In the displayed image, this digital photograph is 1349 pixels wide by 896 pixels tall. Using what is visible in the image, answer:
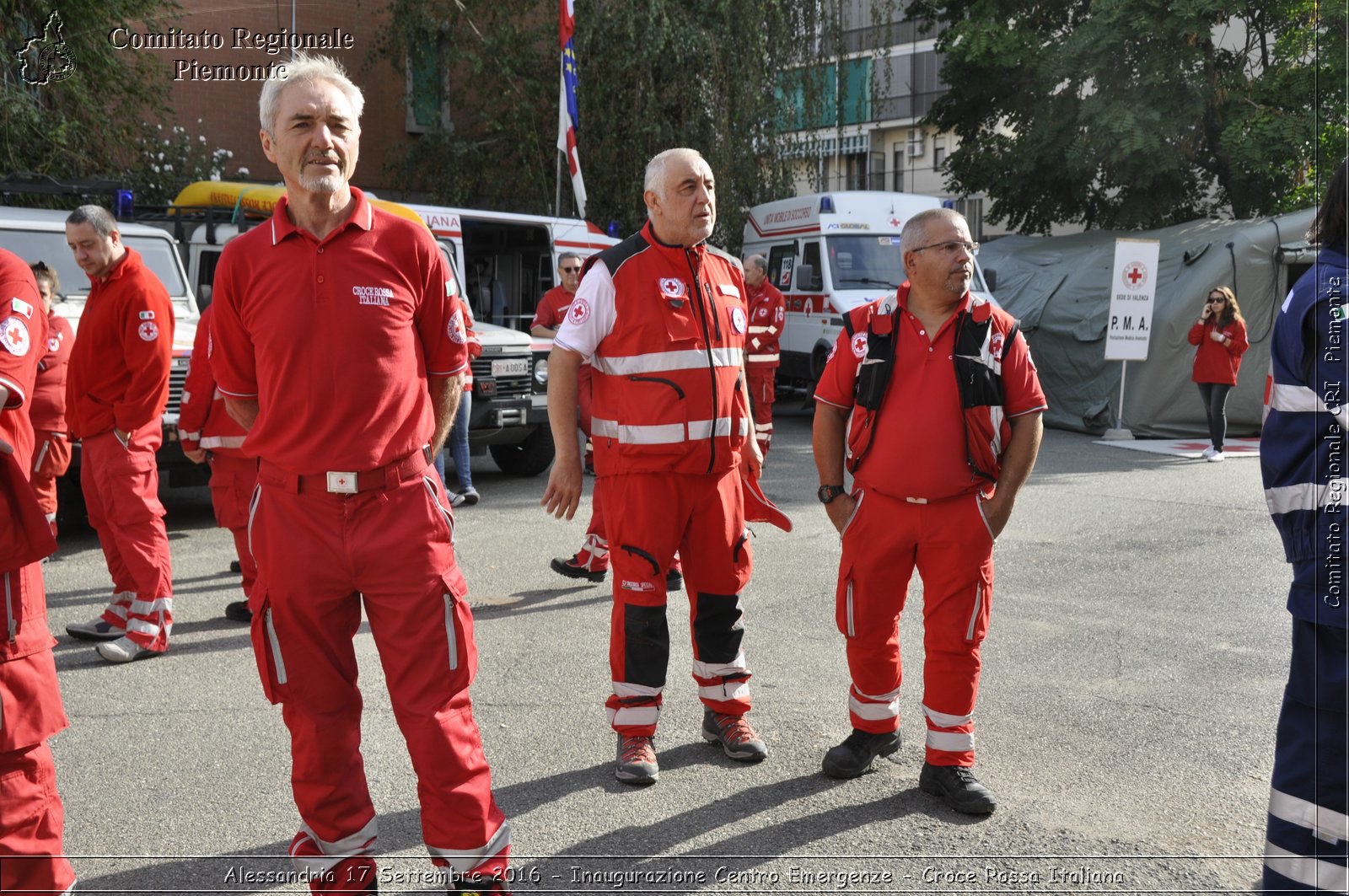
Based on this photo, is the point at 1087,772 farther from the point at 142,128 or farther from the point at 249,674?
the point at 142,128

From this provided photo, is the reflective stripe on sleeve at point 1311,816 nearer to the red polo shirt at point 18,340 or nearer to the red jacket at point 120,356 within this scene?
the red polo shirt at point 18,340

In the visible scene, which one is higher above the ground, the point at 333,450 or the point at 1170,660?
the point at 333,450

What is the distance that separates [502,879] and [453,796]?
273mm

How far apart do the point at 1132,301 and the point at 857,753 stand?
499 inches

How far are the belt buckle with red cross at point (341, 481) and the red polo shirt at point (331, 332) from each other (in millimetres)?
15

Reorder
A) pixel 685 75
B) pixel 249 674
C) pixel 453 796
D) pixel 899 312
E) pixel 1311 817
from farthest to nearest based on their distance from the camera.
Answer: pixel 685 75
pixel 249 674
pixel 899 312
pixel 453 796
pixel 1311 817

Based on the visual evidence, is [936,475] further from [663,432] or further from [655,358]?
[655,358]

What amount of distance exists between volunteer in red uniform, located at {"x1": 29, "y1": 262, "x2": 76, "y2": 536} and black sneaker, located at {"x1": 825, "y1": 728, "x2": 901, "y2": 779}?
3.68 metres

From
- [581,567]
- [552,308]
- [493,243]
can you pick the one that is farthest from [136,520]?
[493,243]

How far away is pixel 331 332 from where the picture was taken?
3.08 m

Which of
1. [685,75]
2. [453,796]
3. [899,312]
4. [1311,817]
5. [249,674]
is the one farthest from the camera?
[685,75]

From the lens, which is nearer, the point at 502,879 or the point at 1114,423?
the point at 502,879

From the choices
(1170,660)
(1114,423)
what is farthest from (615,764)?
(1114,423)

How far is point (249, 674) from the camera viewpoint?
18.1 feet
